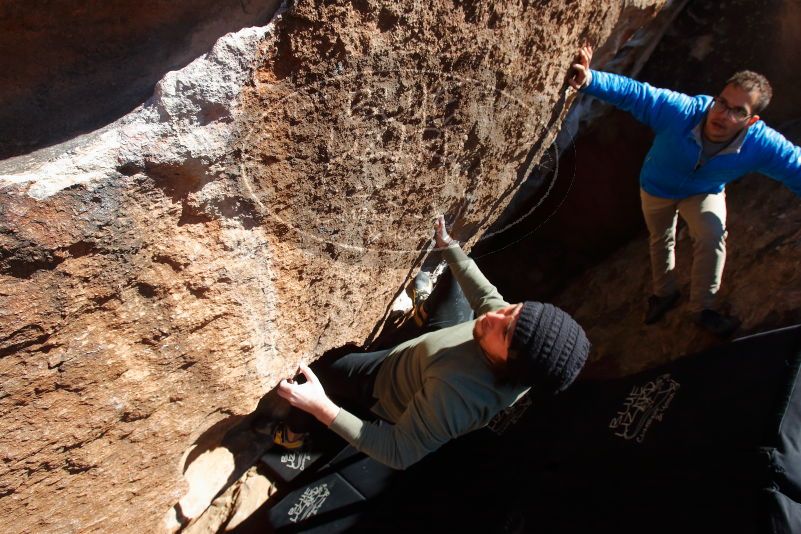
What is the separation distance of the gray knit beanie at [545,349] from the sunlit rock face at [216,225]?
1.62ft

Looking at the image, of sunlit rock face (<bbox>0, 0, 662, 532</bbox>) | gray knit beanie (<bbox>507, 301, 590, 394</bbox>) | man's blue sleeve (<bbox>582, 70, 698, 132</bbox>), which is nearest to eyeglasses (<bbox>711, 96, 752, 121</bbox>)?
man's blue sleeve (<bbox>582, 70, 698, 132</bbox>)

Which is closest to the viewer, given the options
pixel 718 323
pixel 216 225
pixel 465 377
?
pixel 216 225

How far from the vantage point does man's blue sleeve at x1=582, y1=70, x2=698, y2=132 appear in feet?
5.83

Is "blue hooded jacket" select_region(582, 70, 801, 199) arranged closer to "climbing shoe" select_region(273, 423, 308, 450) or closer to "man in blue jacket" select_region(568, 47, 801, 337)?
"man in blue jacket" select_region(568, 47, 801, 337)

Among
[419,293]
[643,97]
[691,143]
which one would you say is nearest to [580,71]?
[643,97]

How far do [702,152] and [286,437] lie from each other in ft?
5.38

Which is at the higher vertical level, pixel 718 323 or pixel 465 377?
pixel 465 377

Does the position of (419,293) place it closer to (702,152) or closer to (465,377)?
(465,377)

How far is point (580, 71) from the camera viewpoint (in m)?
1.78

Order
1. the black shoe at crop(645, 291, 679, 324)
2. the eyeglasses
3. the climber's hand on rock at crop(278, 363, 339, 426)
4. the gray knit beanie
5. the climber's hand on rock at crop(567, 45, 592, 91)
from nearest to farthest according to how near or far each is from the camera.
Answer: the gray knit beanie → the climber's hand on rock at crop(278, 363, 339, 426) → the eyeglasses → the climber's hand on rock at crop(567, 45, 592, 91) → the black shoe at crop(645, 291, 679, 324)

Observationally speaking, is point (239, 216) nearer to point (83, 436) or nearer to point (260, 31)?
point (260, 31)

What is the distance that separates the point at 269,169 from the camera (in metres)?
1.07

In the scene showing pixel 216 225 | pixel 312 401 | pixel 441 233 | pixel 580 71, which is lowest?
pixel 312 401

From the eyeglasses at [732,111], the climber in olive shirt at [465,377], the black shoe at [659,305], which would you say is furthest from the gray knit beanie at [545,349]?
the black shoe at [659,305]
